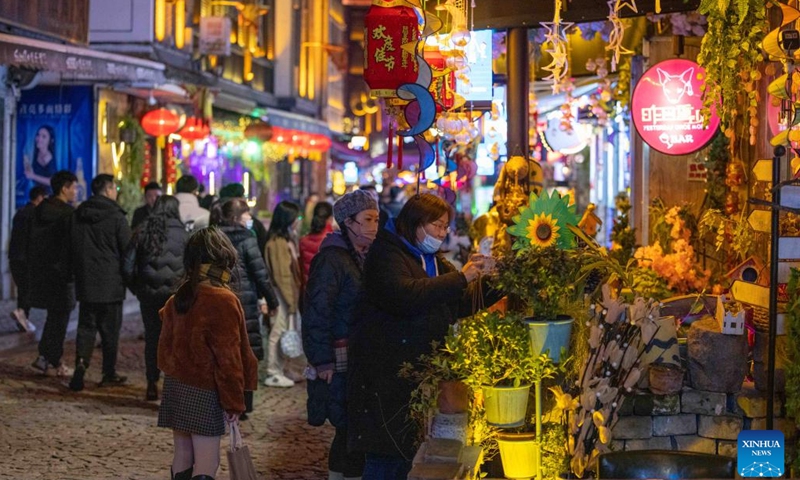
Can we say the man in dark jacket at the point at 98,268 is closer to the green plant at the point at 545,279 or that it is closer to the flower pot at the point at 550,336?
the green plant at the point at 545,279

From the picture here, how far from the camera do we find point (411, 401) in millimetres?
6215

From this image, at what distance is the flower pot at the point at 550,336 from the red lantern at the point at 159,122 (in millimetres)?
17052

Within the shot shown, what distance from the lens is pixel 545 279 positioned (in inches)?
231

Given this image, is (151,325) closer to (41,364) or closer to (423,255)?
(41,364)

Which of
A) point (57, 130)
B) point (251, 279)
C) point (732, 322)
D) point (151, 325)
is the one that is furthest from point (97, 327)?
point (57, 130)

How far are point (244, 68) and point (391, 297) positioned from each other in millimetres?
27582

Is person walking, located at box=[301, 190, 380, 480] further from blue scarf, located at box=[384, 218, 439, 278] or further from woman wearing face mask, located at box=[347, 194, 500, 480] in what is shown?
blue scarf, located at box=[384, 218, 439, 278]

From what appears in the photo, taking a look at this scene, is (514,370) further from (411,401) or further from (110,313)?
(110,313)

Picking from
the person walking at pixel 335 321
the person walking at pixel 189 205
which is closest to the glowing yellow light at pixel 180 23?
the person walking at pixel 189 205

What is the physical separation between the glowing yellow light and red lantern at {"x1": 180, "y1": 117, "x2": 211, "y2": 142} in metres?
2.54

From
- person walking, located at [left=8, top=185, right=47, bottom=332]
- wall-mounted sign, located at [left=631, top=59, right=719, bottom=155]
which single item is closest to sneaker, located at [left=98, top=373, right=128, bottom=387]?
person walking, located at [left=8, top=185, right=47, bottom=332]

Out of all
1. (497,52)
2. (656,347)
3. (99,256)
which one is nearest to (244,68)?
(497,52)

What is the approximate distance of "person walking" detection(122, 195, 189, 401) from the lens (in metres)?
11.2

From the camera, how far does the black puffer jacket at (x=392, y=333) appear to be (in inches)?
238
